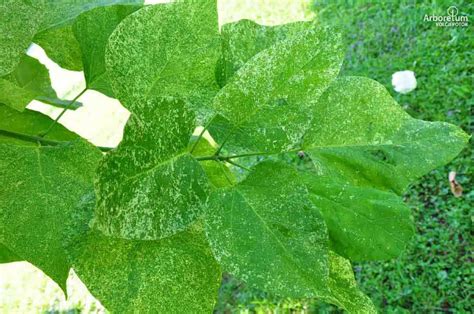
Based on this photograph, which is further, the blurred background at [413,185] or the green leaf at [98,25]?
the blurred background at [413,185]

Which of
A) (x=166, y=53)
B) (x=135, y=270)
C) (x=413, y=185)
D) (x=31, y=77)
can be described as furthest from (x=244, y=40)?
(x=413, y=185)

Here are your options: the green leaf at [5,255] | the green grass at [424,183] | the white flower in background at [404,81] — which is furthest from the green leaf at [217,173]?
the white flower in background at [404,81]

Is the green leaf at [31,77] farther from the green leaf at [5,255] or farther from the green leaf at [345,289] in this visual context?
the green leaf at [345,289]

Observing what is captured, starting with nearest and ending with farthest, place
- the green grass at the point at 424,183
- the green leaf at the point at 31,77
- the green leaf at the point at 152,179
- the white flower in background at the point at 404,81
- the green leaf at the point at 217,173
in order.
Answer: the green leaf at the point at 152,179, the green leaf at the point at 217,173, the green leaf at the point at 31,77, the green grass at the point at 424,183, the white flower in background at the point at 404,81

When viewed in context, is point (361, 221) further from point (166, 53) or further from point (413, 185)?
point (413, 185)

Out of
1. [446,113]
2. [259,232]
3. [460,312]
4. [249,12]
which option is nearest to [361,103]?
[259,232]

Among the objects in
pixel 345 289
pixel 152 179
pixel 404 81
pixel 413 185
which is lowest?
pixel 413 185

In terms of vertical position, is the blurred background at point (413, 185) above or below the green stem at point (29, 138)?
below

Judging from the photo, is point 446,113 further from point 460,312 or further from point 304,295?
point 304,295
